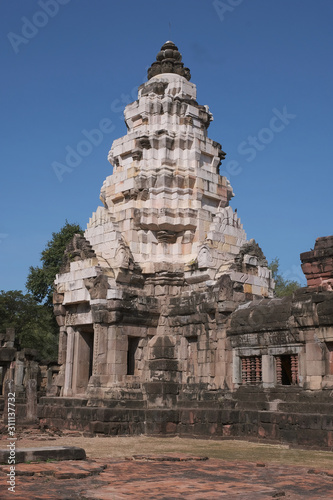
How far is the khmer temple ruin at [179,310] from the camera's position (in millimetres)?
15828

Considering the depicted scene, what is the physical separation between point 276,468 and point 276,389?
6134 mm

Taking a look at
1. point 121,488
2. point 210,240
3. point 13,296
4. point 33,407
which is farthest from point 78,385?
point 13,296

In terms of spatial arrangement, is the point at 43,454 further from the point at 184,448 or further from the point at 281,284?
the point at 281,284

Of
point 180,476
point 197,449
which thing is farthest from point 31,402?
point 180,476

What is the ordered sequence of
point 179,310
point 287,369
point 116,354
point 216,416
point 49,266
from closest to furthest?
point 216,416
point 287,369
point 116,354
point 179,310
point 49,266

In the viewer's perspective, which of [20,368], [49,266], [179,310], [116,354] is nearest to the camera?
[116,354]

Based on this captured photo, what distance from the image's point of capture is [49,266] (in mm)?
40812

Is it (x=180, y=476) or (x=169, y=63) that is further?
(x=169, y=63)

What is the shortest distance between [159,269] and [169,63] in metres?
9.33

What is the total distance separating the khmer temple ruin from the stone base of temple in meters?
0.04

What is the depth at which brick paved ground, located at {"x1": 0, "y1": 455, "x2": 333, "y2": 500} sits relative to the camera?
768 cm

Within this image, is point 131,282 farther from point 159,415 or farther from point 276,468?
point 276,468

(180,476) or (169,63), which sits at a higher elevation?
(169,63)

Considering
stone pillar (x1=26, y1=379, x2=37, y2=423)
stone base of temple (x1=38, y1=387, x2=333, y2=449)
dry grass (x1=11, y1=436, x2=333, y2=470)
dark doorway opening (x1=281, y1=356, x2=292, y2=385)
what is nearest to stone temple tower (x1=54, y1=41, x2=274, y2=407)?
stone base of temple (x1=38, y1=387, x2=333, y2=449)
